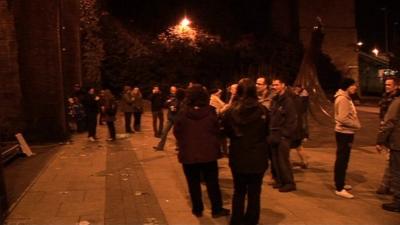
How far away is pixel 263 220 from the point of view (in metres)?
6.76

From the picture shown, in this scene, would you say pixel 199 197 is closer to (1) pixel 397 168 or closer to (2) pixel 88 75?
(1) pixel 397 168

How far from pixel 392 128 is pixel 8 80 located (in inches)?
393

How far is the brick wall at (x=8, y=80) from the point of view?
13781 millimetres

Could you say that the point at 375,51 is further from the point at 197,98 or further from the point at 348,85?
the point at 197,98

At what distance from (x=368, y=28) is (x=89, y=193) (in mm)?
50518

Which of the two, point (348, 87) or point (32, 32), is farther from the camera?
point (32, 32)

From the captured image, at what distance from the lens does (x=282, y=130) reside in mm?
8109

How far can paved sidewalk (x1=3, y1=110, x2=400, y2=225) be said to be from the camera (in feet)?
22.6

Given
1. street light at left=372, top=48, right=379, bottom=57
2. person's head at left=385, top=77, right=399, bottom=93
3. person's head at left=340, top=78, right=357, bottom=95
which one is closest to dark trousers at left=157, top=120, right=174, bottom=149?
person's head at left=340, top=78, right=357, bottom=95

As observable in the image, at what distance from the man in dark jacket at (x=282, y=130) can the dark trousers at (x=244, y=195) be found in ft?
6.39

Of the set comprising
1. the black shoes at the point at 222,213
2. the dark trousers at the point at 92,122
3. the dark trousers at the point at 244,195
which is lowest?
the black shoes at the point at 222,213

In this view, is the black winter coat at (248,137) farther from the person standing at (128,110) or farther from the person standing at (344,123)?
the person standing at (128,110)

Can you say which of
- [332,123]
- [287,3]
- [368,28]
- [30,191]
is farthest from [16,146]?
[368,28]

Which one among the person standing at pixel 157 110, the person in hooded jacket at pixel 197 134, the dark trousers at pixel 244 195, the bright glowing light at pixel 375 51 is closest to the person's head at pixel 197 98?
the person in hooded jacket at pixel 197 134
